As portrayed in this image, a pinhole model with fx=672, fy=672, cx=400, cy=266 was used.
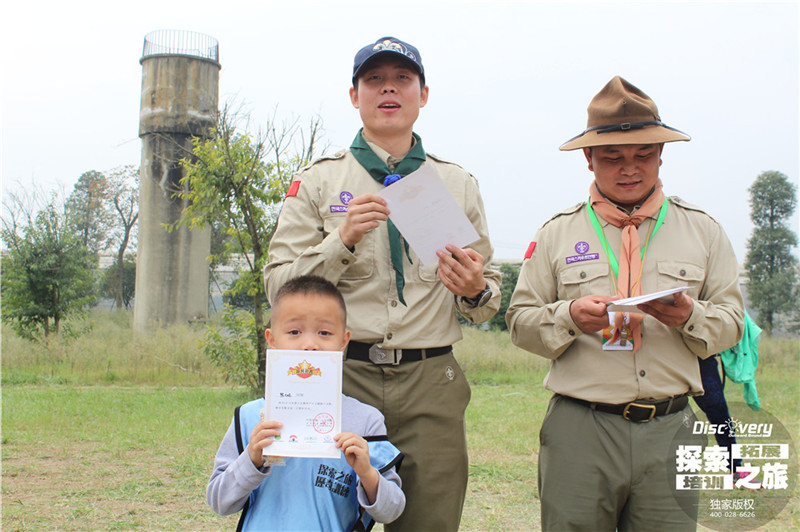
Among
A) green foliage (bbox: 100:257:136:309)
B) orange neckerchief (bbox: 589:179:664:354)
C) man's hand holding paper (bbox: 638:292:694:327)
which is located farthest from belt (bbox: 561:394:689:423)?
green foliage (bbox: 100:257:136:309)

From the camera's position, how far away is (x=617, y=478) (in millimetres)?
2475

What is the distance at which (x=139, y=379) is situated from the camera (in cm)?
1156

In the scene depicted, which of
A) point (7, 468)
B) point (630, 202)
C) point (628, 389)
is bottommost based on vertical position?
point (7, 468)

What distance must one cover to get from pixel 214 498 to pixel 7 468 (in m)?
4.85

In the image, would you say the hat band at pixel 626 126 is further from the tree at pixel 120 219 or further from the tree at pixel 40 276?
the tree at pixel 120 219

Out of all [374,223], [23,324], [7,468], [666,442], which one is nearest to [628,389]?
[666,442]

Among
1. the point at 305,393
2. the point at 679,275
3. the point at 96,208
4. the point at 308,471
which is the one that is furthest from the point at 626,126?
the point at 96,208

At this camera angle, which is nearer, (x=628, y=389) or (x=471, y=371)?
(x=628, y=389)

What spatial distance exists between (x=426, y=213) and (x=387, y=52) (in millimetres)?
693

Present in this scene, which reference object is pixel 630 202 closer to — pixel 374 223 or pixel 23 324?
pixel 374 223

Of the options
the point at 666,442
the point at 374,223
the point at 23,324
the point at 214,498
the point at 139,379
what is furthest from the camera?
the point at 23,324

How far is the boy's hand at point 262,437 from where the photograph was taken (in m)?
1.94

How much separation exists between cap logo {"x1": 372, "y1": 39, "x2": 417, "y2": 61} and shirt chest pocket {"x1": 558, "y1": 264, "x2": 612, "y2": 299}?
41.8 inches

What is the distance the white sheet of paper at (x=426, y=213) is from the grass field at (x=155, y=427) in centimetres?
215
